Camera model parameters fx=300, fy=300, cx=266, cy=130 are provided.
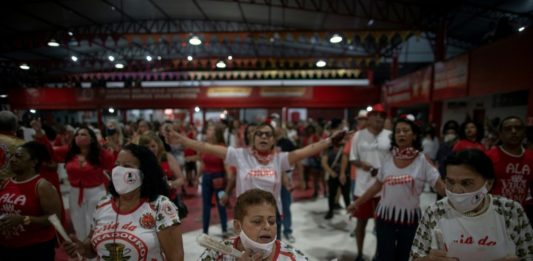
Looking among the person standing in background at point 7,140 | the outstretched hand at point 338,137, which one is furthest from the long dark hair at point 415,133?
the person standing in background at point 7,140

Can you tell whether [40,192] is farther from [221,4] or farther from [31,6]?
[221,4]

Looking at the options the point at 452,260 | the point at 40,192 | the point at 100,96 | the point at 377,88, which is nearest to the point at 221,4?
the point at 100,96

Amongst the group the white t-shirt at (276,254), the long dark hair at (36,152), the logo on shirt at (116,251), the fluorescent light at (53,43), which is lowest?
the logo on shirt at (116,251)

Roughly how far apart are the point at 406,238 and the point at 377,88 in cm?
1527

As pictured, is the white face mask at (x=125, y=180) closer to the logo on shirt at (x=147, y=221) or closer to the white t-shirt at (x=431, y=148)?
the logo on shirt at (x=147, y=221)

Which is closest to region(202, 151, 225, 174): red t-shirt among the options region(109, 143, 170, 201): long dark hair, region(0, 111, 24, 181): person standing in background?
region(0, 111, 24, 181): person standing in background

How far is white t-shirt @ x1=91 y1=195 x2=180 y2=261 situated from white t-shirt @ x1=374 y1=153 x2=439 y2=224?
1826mm

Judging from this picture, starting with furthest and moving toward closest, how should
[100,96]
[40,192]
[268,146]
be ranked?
[100,96], [268,146], [40,192]

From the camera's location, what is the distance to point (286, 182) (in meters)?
3.79

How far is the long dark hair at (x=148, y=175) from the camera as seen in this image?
74.1 inches

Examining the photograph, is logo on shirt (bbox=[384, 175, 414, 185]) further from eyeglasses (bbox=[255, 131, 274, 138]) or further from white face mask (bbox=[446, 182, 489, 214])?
eyeglasses (bbox=[255, 131, 274, 138])

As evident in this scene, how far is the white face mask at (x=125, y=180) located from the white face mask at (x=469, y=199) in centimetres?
184

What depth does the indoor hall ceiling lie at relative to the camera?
8.71ft

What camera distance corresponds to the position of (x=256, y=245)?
1.40m
